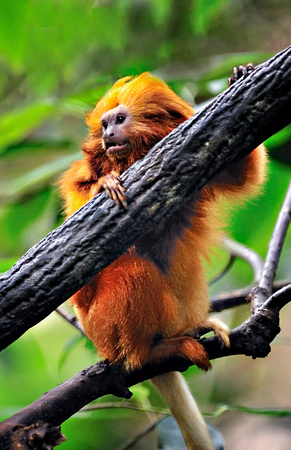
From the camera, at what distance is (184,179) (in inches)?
46.4

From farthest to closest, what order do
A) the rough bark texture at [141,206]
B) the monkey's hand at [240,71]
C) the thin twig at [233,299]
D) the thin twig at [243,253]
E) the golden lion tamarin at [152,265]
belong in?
1. the thin twig at [243,253]
2. the thin twig at [233,299]
3. the golden lion tamarin at [152,265]
4. the monkey's hand at [240,71]
5. the rough bark texture at [141,206]

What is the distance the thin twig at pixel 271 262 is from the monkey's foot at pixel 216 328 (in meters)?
0.11

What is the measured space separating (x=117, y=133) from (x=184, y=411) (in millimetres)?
889

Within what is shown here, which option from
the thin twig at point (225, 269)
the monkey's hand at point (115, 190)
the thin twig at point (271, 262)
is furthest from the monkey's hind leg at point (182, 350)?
the thin twig at point (225, 269)

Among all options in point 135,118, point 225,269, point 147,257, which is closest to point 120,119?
point 135,118

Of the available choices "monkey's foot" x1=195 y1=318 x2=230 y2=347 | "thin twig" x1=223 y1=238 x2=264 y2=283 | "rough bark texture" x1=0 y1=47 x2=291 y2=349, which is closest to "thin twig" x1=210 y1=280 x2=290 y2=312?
Answer: "thin twig" x1=223 y1=238 x2=264 y2=283

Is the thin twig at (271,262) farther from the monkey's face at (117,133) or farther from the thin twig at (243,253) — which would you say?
the monkey's face at (117,133)

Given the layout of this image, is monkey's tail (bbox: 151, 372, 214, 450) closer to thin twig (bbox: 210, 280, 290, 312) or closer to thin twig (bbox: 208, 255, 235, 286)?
thin twig (bbox: 210, 280, 290, 312)

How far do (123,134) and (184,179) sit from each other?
1.67 feet

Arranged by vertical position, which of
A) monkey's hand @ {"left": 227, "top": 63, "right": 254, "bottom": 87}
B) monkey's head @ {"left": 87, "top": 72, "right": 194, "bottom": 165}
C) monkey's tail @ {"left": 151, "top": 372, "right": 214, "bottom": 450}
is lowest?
monkey's tail @ {"left": 151, "top": 372, "right": 214, "bottom": 450}

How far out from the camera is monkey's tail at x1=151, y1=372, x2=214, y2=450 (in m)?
1.66

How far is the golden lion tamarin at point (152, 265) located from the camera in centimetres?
154

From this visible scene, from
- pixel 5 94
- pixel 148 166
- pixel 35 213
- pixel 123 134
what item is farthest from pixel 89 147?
pixel 5 94

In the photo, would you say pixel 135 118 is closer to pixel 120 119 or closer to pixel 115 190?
pixel 120 119
